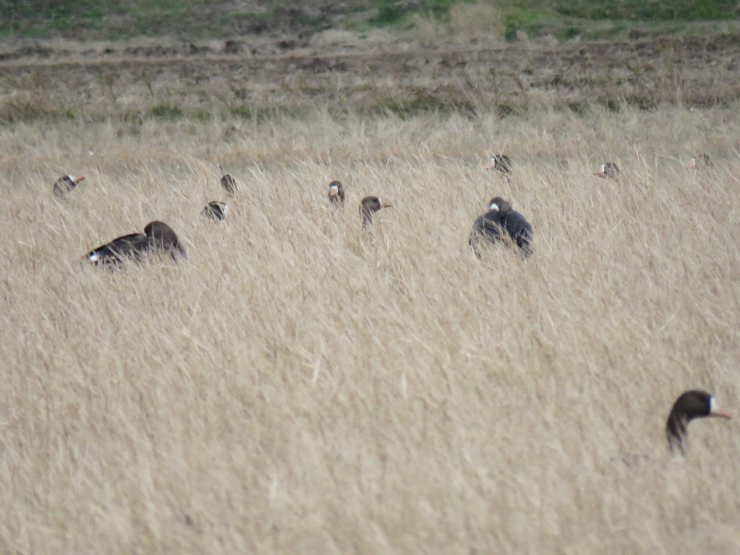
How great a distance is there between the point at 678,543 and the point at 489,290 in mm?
2341

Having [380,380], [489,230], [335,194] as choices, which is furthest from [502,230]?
[380,380]

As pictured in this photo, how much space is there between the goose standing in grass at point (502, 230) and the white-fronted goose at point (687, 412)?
249 centimetres

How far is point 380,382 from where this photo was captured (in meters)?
3.58

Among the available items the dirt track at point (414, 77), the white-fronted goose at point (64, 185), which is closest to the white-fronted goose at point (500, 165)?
the white-fronted goose at point (64, 185)

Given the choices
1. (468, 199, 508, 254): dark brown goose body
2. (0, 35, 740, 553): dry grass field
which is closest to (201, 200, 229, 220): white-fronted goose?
(0, 35, 740, 553): dry grass field

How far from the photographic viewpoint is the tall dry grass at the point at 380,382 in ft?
8.66

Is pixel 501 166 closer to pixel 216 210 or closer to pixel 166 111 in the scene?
pixel 216 210

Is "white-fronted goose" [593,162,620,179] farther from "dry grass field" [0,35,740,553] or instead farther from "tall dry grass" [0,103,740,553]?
"tall dry grass" [0,103,740,553]

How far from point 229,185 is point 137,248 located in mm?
2485

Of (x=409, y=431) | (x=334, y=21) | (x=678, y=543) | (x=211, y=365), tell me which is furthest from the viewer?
(x=334, y=21)

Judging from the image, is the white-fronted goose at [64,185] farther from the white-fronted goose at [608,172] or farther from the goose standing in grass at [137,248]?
the white-fronted goose at [608,172]

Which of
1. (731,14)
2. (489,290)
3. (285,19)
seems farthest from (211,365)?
(285,19)

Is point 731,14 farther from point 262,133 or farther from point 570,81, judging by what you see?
point 262,133

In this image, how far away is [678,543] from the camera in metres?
2.47
